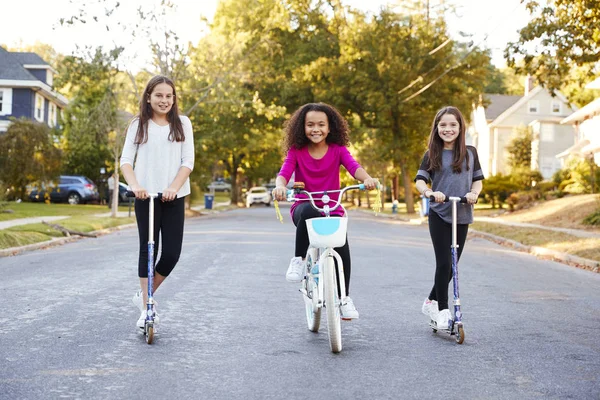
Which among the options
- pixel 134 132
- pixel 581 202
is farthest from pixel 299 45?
pixel 134 132

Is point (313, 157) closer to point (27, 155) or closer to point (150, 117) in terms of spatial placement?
point (150, 117)

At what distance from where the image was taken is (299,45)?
41.1m

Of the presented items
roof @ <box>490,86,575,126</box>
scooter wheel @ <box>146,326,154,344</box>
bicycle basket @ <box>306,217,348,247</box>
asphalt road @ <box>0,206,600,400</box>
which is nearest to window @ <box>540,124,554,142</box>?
roof @ <box>490,86,575,126</box>

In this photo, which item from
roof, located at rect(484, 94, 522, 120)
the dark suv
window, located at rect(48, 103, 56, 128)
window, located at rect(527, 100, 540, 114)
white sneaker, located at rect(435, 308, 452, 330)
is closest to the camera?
white sneaker, located at rect(435, 308, 452, 330)

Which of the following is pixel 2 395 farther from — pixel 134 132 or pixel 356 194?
pixel 356 194

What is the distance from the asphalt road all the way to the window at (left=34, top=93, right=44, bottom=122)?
4015cm

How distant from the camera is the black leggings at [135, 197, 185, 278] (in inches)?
253

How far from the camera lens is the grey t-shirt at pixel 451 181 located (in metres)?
6.69

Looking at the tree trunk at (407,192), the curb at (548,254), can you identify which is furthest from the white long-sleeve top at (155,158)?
the tree trunk at (407,192)

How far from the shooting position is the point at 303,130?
659cm

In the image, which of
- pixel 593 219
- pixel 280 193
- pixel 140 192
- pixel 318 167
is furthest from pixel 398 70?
pixel 140 192

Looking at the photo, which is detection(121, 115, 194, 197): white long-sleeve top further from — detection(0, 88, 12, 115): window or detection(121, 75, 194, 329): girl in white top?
detection(0, 88, 12, 115): window

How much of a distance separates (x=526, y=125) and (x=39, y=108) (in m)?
36.9

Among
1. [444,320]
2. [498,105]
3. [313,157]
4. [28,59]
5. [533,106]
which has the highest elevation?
[498,105]
